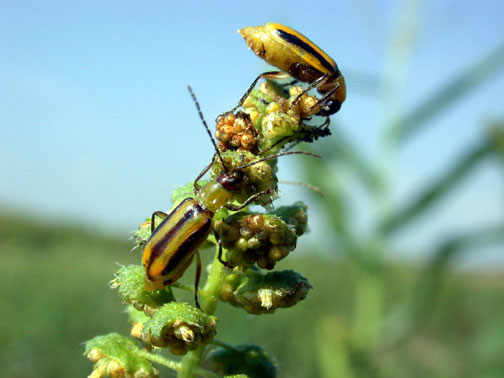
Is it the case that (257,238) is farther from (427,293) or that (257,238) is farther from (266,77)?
(427,293)

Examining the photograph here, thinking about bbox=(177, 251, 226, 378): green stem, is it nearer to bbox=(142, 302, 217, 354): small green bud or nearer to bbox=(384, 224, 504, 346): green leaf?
bbox=(142, 302, 217, 354): small green bud

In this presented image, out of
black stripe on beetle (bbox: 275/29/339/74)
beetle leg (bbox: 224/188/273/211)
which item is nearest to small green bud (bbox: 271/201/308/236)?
beetle leg (bbox: 224/188/273/211)

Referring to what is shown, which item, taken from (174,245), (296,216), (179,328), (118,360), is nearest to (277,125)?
(296,216)

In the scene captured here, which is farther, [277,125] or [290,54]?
[290,54]

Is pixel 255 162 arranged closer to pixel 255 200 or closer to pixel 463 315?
pixel 255 200

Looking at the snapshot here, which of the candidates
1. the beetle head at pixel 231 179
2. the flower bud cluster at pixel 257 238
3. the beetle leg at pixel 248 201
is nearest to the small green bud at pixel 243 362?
the flower bud cluster at pixel 257 238
